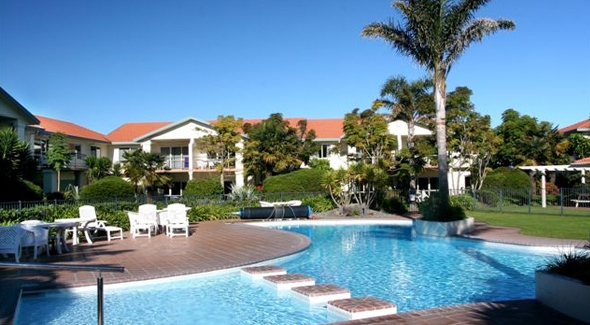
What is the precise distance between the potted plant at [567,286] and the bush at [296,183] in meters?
25.7

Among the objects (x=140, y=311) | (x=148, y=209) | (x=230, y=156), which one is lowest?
(x=140, y=311)

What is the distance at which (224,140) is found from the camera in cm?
3709

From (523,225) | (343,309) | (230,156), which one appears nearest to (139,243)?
(343,309)

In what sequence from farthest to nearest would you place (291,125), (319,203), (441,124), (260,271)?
(291,125), (319,203), (441,124), (260,271)

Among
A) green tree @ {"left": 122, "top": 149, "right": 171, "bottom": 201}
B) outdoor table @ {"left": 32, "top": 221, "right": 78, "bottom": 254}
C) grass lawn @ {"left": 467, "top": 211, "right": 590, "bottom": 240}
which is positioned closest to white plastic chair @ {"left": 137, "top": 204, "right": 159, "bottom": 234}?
outdoor table @ {"left": 32, "top": 221, "right": 78, "bottom": 254}

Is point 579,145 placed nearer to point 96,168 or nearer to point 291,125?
point 291,125

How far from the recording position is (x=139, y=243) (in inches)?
572

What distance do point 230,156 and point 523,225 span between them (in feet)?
79.9

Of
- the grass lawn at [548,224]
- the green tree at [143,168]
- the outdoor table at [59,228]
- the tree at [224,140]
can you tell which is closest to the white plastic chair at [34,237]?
the outdoor table at [59,228]

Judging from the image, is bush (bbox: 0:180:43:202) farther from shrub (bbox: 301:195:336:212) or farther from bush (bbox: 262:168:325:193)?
shrub (bbox: 301:195:336:212)

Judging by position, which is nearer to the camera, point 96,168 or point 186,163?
point 96,168

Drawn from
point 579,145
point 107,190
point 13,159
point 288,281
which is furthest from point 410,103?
point 288,281

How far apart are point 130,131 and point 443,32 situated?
123 feet

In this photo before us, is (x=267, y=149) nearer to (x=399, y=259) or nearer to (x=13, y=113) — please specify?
(x=13, y=113)
